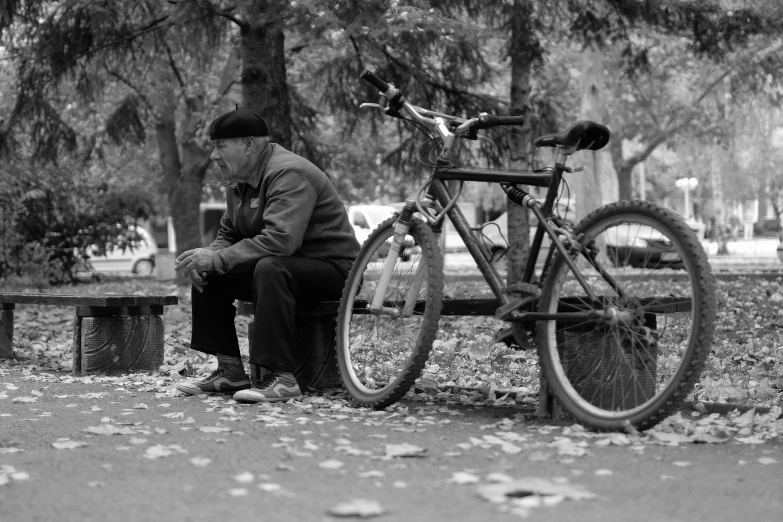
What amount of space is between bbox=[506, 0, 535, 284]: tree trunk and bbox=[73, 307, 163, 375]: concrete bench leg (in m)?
4.29

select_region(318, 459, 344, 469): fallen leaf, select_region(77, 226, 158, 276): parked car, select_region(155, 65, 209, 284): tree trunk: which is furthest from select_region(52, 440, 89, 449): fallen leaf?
select_region(77, 226, 158, 276): parked car

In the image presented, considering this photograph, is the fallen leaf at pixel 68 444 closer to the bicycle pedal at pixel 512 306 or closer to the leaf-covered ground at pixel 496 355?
the bicycle pedal at pixel 512 306

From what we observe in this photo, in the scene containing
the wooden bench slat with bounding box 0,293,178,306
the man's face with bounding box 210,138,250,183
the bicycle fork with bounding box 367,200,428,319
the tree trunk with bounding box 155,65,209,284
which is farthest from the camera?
the tree trunk with bounding box 155,65,209,284

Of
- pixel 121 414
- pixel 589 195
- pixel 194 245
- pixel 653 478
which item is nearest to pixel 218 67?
pixel 194 245

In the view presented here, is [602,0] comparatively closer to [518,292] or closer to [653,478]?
[518,292]

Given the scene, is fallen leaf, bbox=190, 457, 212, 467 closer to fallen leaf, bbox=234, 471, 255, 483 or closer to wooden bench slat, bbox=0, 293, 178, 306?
fallen leaf, bbox=234, 471, 255, 483

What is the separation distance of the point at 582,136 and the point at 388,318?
1.52m

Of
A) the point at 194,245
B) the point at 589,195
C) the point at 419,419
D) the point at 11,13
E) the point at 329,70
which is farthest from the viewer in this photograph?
the point at 589,195

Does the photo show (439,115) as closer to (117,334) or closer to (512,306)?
(512,306)

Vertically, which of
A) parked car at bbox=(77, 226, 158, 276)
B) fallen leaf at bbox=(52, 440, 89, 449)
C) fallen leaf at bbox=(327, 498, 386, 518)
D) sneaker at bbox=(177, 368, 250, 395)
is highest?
parked car at bbox=(77, 226, 158, 276)

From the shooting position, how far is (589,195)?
25.2m

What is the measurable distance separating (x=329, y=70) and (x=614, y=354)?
8.35 metres

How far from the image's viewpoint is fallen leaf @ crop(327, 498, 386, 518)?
124 inches

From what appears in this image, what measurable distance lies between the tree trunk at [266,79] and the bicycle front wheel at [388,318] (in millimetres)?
6100
